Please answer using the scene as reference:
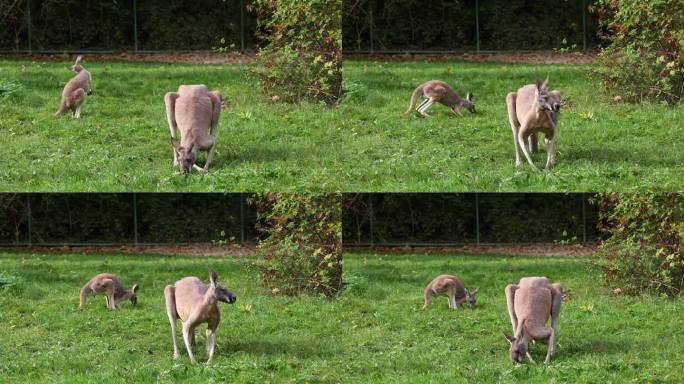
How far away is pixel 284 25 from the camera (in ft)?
79.7

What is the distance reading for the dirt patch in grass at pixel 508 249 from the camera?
1027 inches

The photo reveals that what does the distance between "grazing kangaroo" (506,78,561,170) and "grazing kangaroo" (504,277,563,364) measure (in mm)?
2228

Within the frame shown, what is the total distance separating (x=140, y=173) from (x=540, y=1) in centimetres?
905

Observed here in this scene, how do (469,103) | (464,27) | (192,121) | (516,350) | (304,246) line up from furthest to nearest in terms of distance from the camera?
(464,27) → (469,103) → (304,246) → (192,121) → (516,350)

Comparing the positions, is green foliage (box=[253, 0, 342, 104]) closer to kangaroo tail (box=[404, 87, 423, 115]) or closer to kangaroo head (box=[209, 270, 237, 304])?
kangaroo tail (box=[404, 87, 423, 115])

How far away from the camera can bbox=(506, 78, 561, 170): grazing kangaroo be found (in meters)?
20.2

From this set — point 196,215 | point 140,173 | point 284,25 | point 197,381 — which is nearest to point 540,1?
point 284,25

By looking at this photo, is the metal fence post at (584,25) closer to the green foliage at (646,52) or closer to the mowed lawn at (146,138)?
the green foliage at (646,52)

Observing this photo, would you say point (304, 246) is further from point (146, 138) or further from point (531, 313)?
point (531, 313)

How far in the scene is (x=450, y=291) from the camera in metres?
21.9

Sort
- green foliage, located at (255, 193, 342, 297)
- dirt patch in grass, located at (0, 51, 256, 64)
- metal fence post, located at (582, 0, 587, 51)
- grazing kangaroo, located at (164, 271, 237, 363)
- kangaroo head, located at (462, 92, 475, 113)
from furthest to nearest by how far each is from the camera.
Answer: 1. metal fence post, located at (582, 0, 587, 51)
2. dirt patch in grass, located at (0, 51, 256, 64)
3. kangaroo head, located at (462, 92, 475, 113)
4. green foliage, located at (255, 193, 342, 297)
5. grazing kangaroo, located at (164, 271, 237, 363)

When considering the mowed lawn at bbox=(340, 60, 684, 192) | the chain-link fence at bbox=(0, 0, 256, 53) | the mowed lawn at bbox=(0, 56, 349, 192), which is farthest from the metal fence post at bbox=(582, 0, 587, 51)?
the chain-link fence at bbox=(0, 0, 256, 53)

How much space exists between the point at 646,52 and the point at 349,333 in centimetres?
742

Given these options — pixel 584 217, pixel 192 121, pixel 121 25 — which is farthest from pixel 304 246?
pixel 121 25
